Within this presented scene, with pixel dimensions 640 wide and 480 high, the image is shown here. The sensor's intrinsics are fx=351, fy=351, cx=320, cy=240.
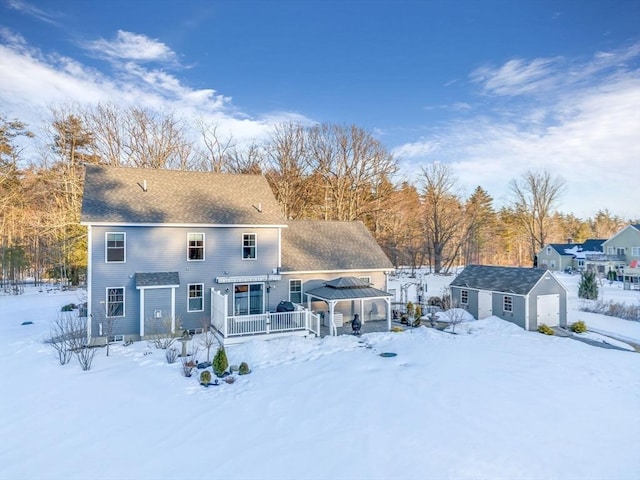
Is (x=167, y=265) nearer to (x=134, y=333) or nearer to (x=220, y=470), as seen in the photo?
(x=134, y=333)

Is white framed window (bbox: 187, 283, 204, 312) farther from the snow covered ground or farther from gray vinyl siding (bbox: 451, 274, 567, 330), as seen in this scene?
gray vinyl siding (bbox: 451, 274, 567, 330)

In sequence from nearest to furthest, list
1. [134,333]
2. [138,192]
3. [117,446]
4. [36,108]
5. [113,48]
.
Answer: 1. [117,446]
2. [134,333]
3. [138,192]
4. [113,48]
5. [36,108]

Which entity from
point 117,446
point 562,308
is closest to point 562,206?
point 562,308

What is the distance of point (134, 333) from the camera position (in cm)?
1457

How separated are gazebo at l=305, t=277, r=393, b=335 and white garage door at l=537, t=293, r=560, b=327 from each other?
8243mm

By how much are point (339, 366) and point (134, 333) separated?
884cm

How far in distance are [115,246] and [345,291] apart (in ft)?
33.0

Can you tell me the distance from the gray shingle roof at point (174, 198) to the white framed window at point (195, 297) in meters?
2.88

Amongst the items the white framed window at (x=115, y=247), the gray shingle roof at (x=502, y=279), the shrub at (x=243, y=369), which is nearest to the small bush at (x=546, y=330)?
the gray shingle roof at (x=502, y=279)

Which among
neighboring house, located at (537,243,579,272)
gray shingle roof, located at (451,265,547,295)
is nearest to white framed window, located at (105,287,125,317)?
gray shingle roof, located at (451,265,547,295)

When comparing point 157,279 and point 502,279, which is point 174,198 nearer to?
point 157,279

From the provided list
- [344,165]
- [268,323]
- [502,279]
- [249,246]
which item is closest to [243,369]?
[268,323]

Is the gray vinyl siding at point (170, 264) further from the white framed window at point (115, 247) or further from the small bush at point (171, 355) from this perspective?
the small bush at point (171, 355)

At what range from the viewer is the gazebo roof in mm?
15828
